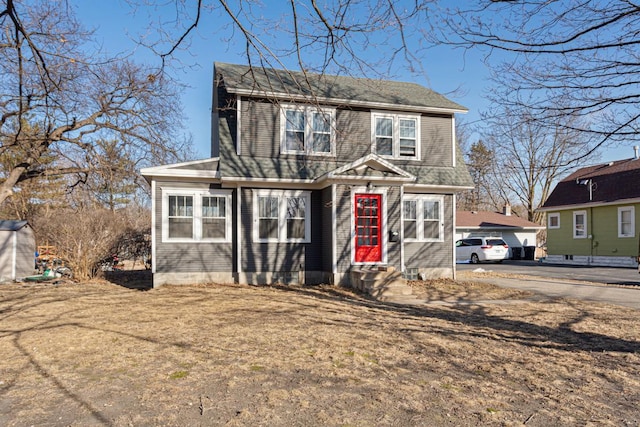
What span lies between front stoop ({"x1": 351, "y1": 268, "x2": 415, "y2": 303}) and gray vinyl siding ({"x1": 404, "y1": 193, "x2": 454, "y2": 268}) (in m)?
2.61

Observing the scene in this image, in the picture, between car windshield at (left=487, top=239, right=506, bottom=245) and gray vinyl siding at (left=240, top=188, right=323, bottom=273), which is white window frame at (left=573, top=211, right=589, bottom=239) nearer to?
car windshield at (left=487, top=239, right=506, bottom=245)

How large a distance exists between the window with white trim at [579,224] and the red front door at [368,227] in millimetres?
18675

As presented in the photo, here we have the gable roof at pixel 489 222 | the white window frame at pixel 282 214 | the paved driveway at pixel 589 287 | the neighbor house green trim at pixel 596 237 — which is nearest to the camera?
the paved driveway at pixel 589 287

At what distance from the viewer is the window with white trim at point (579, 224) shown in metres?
26.8

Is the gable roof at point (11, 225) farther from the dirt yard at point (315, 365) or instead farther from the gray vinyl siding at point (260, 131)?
the gray vinyl siding at point (260, 131)

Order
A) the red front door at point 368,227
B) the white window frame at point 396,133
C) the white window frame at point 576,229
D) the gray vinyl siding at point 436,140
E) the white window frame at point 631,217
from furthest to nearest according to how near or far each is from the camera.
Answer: the white window frame at point 576,229
the white window frame at point 631,217
the gray vinyl siding at point 436,140
the white window frame at point 396,133
the red front door at point 368,227

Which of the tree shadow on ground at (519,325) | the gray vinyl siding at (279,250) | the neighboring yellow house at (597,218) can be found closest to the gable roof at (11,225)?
the gray vinyl siding at (279,250)

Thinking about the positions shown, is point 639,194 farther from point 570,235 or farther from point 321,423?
point 321,423

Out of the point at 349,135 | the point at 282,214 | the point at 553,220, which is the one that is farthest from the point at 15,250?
the point at 553,220

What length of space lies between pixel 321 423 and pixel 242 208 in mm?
10366

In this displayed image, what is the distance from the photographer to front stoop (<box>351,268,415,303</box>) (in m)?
11.7

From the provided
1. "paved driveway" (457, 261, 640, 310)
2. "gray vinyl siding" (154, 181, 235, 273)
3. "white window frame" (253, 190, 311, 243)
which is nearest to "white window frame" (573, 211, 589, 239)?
"paved driveway" (457, 261, 640, 310)

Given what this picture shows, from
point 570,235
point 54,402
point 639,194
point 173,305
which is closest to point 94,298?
point 173,305

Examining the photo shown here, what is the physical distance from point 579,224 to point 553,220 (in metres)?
2.17
